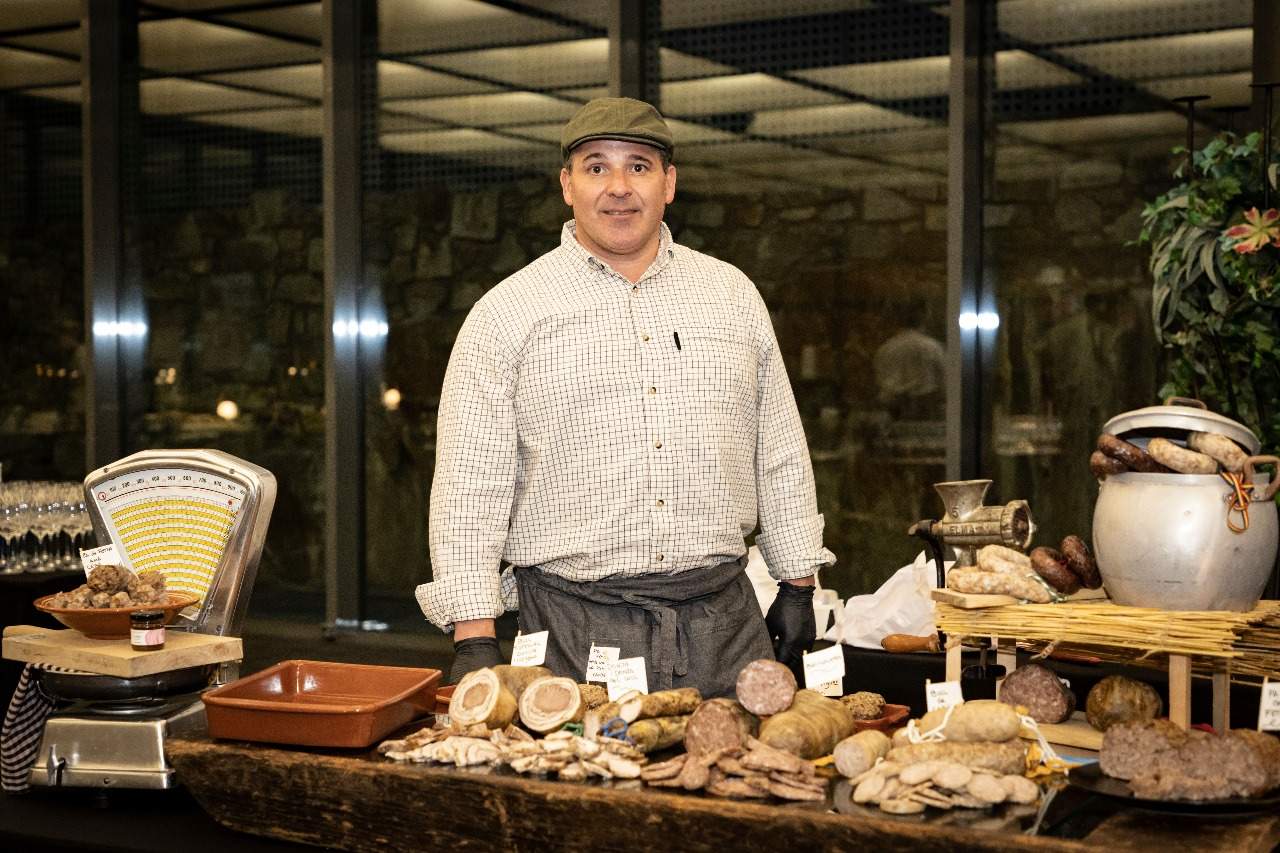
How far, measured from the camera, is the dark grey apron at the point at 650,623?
2684mm

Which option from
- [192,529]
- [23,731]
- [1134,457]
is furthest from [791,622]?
[23,731]

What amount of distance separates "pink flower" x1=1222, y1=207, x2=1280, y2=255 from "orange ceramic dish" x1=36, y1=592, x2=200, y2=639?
259 centimetres

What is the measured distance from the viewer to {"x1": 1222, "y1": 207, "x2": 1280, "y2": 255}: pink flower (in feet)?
11.7

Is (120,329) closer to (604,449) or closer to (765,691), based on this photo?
(604,449)

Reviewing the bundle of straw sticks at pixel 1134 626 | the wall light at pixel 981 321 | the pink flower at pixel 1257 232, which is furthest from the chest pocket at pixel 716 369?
the wall light at pixel 981 321

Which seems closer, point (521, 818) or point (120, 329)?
point (521, 818)

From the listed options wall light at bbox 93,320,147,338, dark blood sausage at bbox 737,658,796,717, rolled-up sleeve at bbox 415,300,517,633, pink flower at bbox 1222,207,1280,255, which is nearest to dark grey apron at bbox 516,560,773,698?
rolled-up sleeve at bbox 415,300,517,633

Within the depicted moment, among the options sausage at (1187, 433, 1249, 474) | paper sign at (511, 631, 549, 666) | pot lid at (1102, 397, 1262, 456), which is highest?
pot lid at (1102, 397, 1262, 456)

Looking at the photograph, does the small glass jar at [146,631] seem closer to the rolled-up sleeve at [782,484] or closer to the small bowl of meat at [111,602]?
the small bowl of meat at [111,602]

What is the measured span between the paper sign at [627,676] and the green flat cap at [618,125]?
979mm

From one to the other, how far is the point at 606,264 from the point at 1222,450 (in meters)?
1.16

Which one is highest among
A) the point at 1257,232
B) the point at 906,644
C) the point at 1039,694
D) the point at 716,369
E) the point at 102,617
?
the point at 1257,232

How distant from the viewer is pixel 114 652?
2354 mm

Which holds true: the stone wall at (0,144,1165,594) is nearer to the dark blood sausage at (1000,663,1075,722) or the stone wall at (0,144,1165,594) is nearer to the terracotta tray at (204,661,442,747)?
the dark blood sausage at (1000,663,1075,722)
